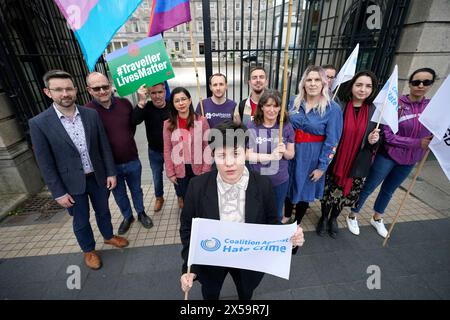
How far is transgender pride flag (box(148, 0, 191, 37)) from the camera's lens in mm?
2600

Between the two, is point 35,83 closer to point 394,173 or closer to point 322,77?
point 322,77

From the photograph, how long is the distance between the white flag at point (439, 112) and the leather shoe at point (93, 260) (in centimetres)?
405

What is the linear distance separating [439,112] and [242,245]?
7.79 feet

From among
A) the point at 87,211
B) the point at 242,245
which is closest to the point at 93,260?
the point at 87,211

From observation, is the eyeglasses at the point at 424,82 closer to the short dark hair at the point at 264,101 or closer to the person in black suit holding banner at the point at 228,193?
the short dark hair at the point at 264,101

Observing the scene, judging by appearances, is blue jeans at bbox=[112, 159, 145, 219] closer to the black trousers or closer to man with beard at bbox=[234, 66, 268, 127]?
man with beard at bbox=[234, 66, 268, 127]

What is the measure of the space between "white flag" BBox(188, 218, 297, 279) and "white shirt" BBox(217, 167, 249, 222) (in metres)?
0.20

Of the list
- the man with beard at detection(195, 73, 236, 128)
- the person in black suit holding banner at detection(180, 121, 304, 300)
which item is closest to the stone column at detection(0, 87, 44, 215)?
the man with beard at detection(195, 73, 236, 128)

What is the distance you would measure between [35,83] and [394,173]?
6530 mm

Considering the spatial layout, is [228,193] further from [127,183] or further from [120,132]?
[127,183]

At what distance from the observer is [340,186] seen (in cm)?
304

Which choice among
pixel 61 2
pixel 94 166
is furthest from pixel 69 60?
pixel 94 166

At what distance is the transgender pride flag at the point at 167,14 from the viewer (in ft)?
8.53

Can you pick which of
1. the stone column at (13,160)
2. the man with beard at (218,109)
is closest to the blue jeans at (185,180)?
the man with beard at (218,109)
